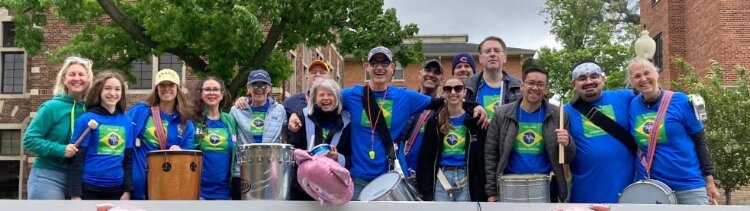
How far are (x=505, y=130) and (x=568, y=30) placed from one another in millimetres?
35657

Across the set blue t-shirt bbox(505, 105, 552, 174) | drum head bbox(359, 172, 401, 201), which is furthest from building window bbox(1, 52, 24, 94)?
blue t-shirt bbox(505, 105, 552, 174)

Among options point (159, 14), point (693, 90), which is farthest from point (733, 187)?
point (159, 14)

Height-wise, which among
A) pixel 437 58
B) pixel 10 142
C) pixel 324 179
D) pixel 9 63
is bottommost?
pixel 10 142

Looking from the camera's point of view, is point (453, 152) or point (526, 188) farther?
point (453, 152)

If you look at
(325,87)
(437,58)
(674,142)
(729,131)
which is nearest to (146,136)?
(325,87)

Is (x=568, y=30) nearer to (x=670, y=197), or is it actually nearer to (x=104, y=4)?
(x=104, y=4)

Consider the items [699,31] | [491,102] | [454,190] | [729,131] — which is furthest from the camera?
[699,31]

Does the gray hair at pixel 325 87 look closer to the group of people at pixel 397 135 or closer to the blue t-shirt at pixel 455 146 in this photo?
the group of people at pixel 397 135

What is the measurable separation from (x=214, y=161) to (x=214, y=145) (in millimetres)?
121

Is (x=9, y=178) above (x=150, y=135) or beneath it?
beneath

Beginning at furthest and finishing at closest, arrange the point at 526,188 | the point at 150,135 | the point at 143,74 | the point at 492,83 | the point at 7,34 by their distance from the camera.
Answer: the point at 7,34 < the point at 143,74 < the point at 492,83 < the point at 150,135 < the point at 526,188

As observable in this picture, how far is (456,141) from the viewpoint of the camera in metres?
5.70

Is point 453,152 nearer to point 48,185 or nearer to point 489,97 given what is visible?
point 489,97

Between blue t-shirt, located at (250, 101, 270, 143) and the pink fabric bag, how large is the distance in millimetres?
1116
